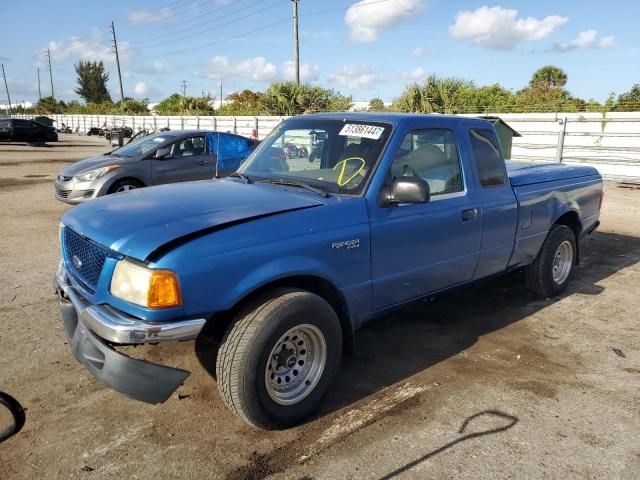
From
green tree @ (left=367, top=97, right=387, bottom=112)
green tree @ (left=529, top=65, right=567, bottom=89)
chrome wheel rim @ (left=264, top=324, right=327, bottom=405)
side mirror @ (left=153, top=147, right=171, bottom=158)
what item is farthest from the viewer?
green tree @ (left=529, top=65, right=567, bottom=89)

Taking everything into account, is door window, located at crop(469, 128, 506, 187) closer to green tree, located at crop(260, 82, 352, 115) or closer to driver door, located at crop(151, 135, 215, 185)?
driver door, located at crop(151, 135, 215, 185)

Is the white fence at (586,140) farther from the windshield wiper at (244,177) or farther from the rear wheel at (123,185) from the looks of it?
the windshield wiper at (244,177)

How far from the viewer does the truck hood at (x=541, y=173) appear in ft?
15.6

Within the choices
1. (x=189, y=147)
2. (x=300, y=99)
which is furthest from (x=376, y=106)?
(x=189, y=147)

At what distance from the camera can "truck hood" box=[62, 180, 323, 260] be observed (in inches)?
106

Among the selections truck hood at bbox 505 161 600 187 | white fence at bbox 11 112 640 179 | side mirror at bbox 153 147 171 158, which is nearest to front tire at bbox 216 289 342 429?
truck hood at bbox 505 161 600 187

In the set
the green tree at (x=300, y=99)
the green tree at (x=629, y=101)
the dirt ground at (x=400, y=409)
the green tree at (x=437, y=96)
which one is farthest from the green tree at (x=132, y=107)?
the dirt ground at (x=400, y=409)

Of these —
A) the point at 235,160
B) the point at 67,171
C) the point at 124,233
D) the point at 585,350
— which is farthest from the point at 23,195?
the point at 585,350

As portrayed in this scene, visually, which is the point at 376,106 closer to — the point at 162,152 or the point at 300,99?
the point at 300,99

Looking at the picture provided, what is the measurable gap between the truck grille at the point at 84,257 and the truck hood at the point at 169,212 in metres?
0.06

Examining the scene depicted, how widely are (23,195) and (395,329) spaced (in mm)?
10181

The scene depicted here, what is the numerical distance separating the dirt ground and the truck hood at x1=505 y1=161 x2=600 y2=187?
4.19 feet

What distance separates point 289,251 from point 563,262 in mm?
3831

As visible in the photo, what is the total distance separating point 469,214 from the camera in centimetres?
400
